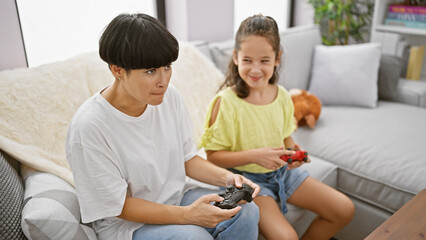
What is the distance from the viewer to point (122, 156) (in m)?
1.07

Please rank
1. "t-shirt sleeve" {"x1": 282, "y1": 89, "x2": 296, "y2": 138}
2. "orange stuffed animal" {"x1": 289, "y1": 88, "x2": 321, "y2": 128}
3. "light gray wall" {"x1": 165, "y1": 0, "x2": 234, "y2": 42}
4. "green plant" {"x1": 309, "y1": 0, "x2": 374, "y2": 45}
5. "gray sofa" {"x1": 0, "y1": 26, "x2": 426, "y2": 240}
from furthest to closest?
"green plant" {"x1": 309, "y1": 0, "x2": 374, "y2": 45}
"light gray wall" {"x1": 165, "y1": 0, "x2": 234, "y2": 42}
"orange stuffed animal" {"x1": 289, "y1": 88, "x2": 321, "y2": 128}
"t-shirt sleeve" {"x1": 282, "y1": 89, "x2": 296, "y2": 138}
"gray sofa" {"x1": 0, "y1": 26, "x2": 426, "y2": 240}

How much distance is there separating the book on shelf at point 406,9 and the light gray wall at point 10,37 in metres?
2.50

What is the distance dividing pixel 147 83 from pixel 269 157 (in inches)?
21.8

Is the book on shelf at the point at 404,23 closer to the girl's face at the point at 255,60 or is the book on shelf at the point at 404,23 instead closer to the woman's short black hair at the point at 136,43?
the girl's face at the point at 255,60

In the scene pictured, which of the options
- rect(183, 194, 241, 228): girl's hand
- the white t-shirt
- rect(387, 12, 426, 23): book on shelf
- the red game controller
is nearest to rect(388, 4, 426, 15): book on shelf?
rect(387, 12, 426, 23): book on shelf

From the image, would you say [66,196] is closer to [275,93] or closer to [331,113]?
[275,93]

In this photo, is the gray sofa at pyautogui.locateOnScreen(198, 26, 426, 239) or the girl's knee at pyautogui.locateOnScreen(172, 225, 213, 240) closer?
the girl's knee at pyautogui.locateOnScreen(172, 225, 213, 240)

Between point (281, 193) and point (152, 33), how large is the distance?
2.68 feet

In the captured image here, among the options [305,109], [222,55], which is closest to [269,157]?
[305,109]

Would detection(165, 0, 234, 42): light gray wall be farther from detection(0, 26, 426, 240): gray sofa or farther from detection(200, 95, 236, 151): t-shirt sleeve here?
detection(200, 95, 236, 151): t-shirt sleeve

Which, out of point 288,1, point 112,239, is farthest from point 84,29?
point 288,1

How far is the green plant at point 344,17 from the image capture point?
287 cm

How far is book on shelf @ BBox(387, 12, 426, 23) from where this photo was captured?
2.56m

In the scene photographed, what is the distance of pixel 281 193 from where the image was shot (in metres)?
1.41
